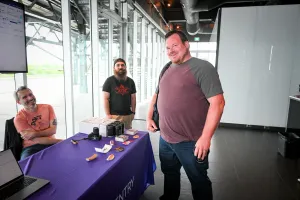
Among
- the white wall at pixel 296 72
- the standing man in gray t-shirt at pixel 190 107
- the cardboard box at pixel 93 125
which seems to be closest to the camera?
the standing man in gray t-shirt at pixel 190 107

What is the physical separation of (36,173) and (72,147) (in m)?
0.42

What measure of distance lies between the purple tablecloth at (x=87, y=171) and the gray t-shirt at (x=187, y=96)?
409 millimetres

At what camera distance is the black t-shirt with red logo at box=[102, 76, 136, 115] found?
9.05 ft

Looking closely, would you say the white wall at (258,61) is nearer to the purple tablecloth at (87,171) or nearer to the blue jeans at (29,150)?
the purple tablecloth at (87,171)

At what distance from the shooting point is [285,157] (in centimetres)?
321

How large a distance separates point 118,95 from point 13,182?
68.5 inches

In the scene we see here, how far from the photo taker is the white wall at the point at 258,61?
4.55 meters

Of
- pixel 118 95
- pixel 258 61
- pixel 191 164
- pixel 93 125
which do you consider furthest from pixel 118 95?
pixel 258 61

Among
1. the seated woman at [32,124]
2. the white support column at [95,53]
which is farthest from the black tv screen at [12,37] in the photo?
the white support column at [95,53]

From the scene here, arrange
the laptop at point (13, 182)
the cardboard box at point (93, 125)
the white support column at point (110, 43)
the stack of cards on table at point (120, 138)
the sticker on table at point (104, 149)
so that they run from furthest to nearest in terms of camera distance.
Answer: the white support column at point (110, 43) < the cardboard box at point (93, 125) < the stack of cards on table at point (120, 138) < the sticker on table at point (104, 149) < the laptop at point (13, 182)

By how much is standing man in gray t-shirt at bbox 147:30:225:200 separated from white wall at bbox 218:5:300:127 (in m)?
3.70

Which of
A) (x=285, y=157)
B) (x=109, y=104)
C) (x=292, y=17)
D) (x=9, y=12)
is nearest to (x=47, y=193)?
(x=9, y=12)

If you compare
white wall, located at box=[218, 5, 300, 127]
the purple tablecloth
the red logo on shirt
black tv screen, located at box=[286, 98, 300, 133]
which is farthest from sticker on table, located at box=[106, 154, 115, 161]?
white wall, located at box=[218, 5, 300, 127]

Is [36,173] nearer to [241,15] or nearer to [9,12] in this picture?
[9,12]
